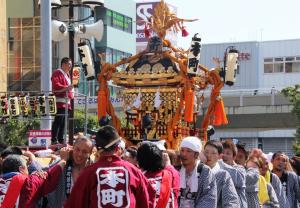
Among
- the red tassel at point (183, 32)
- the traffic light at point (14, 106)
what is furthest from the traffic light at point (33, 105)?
the red tassel at point (183, 32)

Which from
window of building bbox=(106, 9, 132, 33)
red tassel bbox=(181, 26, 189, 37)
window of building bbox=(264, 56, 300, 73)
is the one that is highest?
window of building bbox=(106, 9, 132, 33)

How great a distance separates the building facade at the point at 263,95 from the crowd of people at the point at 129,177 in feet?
86.4

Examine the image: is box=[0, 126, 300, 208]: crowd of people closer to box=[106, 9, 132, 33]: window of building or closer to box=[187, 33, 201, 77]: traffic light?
box=[187, 33, 201, 77]: traffic light

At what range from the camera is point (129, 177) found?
541 centimetres

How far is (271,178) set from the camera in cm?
895

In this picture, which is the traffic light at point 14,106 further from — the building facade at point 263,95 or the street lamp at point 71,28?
the building facade at point 263,95

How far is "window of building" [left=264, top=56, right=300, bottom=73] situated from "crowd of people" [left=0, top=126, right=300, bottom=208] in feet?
178

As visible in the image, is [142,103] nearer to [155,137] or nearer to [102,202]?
[155,137]

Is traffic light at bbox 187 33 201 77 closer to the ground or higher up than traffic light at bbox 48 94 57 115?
higher up

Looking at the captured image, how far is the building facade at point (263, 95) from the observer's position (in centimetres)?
3456

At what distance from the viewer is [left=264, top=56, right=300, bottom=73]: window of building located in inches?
2426

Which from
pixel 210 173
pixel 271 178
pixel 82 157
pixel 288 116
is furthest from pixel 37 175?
pixel 288 116

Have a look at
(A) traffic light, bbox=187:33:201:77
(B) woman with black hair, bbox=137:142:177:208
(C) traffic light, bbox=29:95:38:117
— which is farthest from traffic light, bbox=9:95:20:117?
(B) woman with black hair, bbox=137:142:177:208

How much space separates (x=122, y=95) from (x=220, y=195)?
23.8 feet
